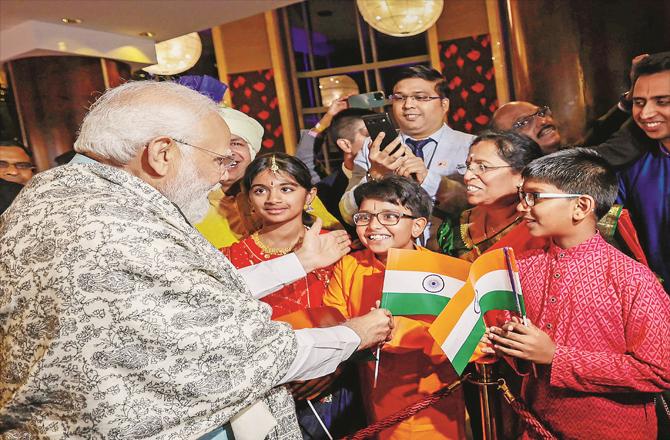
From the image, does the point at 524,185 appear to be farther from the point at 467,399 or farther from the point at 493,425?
the point at 467,399

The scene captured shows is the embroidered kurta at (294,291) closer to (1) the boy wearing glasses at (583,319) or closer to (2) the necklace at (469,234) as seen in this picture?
(2) the necklace at (469,234)

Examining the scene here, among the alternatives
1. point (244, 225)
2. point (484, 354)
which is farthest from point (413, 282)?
point (244, 225)

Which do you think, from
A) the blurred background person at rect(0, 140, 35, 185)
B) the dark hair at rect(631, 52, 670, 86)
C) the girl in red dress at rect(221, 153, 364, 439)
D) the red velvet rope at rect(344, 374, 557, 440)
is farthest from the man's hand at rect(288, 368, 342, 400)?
the blurred background person at rect(0, 140, 35, 185)

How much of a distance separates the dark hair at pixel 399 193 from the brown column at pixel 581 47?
191 cm

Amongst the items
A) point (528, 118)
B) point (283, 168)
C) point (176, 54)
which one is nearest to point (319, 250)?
point (283, 168)

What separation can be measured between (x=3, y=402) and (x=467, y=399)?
6.30 ft

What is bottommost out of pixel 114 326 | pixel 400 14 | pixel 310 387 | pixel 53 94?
pixel 310 387

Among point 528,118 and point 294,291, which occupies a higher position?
point 528,118

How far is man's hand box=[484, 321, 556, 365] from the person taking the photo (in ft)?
5.47

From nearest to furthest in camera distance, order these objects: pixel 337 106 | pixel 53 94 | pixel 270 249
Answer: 1. pixel 270 249
2. pixel 337 106
3. pixel 53 94

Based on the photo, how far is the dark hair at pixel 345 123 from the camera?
3.45m

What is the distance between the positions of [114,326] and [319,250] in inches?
46.5

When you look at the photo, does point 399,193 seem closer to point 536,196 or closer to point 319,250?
point 319,250

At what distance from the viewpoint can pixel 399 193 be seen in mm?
2355
